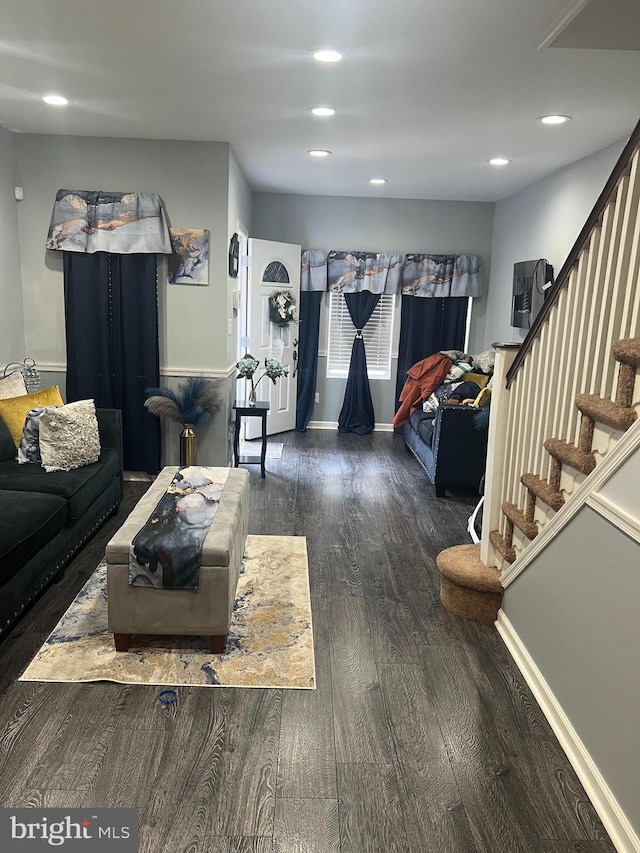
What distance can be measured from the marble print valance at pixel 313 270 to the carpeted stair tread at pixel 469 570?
450cm

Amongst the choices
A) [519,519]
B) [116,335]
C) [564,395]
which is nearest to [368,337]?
[116,335]

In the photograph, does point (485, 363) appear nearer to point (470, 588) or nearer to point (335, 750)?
point (470, 588)

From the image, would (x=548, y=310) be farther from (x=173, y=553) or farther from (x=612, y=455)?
(x=173, y=553)

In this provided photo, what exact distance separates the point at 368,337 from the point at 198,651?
208 inches

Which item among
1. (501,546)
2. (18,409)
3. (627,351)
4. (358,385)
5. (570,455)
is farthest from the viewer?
(358,385)

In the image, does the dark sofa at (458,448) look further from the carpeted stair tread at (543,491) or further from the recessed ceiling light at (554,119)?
the carpeted stair tread at (543,491)

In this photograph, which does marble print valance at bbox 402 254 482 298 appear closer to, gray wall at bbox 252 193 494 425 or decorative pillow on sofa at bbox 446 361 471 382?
gray wall at bbox 252 193 494 425

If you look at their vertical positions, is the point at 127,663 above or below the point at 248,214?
below

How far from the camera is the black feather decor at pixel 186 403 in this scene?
4.83m

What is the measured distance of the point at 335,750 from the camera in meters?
2.25

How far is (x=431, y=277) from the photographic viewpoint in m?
7.23

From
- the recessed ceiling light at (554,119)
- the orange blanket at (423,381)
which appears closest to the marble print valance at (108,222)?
the recessed ceiling light at (554,119)

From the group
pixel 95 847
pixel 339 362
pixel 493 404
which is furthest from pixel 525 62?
pixel 339 362

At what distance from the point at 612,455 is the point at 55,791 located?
204 centimetres
